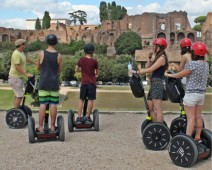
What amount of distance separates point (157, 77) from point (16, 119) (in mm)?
3844

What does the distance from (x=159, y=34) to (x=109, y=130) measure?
103 m

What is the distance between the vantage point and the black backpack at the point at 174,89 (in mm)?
7914

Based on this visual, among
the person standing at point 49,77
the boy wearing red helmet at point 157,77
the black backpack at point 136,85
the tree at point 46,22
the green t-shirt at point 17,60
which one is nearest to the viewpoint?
the boy wearing red helmet at point 157,77

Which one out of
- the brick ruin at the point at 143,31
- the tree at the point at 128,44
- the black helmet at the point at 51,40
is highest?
the brick ruin at the point at 143,31

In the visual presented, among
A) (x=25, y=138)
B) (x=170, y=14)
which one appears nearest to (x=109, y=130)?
(x=25, y=138)

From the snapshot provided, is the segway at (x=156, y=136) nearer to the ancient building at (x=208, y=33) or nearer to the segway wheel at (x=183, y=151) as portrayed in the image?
the segway wheel at (x=183, y=151)

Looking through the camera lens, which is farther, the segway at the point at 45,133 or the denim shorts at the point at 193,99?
the segway at the point at 45,133

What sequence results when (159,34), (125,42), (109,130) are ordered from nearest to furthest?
(109,130) → (125,42) → (159,34)

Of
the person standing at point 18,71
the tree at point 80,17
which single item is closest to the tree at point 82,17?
the tree at point 80,17

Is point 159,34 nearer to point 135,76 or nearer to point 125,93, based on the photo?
point 125,93

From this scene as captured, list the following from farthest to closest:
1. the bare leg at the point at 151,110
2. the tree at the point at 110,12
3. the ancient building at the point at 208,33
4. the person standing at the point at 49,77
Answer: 1. the tree at the point at 110,12
2. the ancient building at the point at 208,33
3. the person standing at the point at 49,77
4. the bare leg at the point at 151,110

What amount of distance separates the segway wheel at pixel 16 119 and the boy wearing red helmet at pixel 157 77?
337 centimetres

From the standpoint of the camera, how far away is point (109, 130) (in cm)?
1015

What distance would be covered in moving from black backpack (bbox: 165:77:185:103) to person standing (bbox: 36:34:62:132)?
84.3 inches
